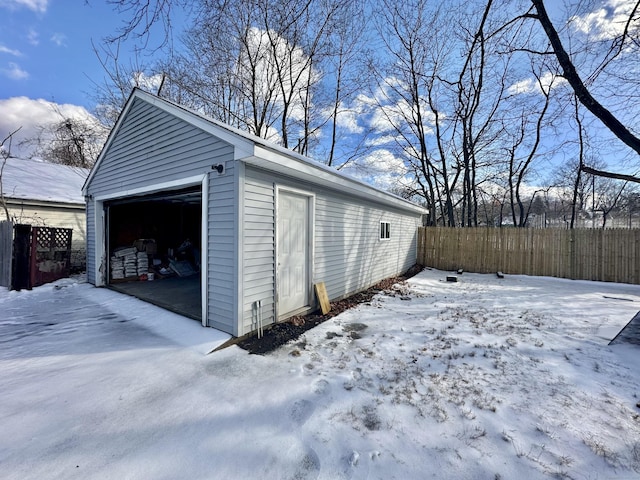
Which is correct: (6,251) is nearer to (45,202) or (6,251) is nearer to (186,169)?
(45,202)

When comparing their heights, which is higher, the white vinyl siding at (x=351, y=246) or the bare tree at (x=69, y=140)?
the bare tree at (x=69, y=140)

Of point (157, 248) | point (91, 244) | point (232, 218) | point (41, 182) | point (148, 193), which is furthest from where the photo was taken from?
point (41, 182)

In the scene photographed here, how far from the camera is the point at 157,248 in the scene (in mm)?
8375

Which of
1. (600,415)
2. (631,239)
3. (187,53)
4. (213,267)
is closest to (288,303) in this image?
(213,267)

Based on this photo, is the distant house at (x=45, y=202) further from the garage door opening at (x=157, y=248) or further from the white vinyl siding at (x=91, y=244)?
the garage door opening at (x=157, y=248)

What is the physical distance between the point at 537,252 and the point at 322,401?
10552 mm

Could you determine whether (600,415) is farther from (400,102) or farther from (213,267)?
(400,102)

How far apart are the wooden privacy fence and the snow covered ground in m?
6.16

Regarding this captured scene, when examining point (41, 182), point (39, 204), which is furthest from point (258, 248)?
point (41, 182)

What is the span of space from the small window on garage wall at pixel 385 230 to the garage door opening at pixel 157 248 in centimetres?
528

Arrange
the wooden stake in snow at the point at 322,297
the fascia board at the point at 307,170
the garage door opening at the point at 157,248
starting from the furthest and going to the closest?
the garage door opening at the point at 157,248 → the wooden stake in snow at the point at 322,297 → the fascia board at the point at 307,170

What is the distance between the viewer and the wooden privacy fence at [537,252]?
815 centimetres

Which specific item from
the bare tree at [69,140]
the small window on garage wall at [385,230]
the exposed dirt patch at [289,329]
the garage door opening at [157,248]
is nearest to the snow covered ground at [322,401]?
the exposed dirt patch at [289,329]

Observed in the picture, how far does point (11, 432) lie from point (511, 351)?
5.02m
